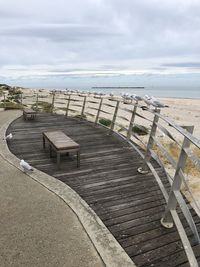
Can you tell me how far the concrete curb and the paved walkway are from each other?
75mm

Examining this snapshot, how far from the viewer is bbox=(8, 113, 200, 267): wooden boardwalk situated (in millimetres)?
3889

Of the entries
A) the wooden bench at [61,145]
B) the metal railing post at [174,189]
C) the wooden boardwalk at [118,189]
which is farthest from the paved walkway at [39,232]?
the metal railing post at [174,189]

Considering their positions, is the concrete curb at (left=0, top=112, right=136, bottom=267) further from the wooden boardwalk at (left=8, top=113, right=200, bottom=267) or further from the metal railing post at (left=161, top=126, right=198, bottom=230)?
the metal railing post at (left=161, top=126, right=198, bottom=230)

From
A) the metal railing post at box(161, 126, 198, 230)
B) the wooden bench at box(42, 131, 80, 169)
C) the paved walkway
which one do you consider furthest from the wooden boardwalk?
the paved walkway

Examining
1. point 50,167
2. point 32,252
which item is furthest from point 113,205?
point 50,167

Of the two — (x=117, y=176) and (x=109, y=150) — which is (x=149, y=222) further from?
(x=109, y=150)

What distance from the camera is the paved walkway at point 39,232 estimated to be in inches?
141

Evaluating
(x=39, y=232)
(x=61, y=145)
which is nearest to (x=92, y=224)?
(x=39, y=232)

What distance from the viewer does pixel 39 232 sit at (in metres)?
4.10

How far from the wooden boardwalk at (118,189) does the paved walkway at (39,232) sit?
1.62 ft

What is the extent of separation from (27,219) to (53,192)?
0.96 meters

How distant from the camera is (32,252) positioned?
3693mm

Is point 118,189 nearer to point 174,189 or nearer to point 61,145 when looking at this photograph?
point 174,189

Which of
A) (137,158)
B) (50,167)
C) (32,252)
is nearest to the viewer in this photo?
(32,252)
